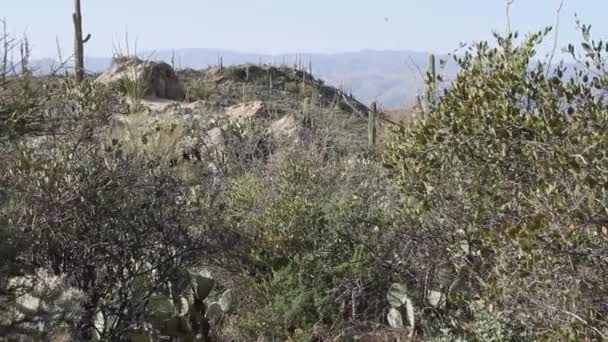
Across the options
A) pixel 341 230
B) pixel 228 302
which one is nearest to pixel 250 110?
pixel 341 230

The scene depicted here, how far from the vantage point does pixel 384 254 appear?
6.17 metres

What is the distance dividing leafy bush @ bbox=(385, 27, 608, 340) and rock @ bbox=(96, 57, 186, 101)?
14.3 meters

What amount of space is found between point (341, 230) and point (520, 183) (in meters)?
2.02

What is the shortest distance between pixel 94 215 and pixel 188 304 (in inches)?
32.9

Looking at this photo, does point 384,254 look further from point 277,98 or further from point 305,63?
point 305,63

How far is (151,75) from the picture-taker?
66.4ft

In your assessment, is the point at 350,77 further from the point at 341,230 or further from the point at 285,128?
the point at 341,230

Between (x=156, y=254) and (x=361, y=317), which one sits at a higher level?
(x=156, y=254)

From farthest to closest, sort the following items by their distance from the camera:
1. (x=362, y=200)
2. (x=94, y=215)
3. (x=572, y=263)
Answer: (x=362, y=200) < (x=94, y=215) < (x=572, y=263)

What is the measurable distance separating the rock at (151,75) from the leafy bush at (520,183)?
14267 mm

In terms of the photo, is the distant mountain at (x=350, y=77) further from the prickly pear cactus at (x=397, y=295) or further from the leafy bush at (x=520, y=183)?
the prickly pear cactus at (x=397, y=295)

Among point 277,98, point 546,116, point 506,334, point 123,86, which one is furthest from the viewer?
point 277,98

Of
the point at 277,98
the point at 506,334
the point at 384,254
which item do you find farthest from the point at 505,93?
the point at 277,98

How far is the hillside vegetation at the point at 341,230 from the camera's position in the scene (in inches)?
157
